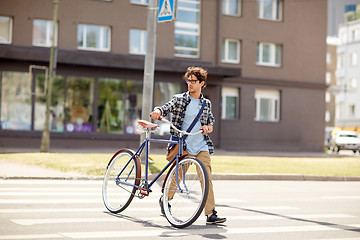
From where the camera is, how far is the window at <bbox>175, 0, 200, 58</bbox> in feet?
102

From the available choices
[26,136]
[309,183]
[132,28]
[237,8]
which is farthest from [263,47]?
[309,183]

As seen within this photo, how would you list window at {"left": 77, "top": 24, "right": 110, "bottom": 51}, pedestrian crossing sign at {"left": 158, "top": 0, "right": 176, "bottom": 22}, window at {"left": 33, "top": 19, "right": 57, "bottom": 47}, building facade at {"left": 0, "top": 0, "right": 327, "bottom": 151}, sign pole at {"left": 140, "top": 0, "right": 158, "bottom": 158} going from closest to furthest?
1. pedestrian crossing sign at {"left": 158, "top": 0, "right": 176, "bottom": 22}
2. sign pole at {"left": 140, "top": 0, "right": 158, "bottom": 158}
3. building facade at {"left": 0, "top": 0, "right": 327, "bottom": 151}
4. window at {"left": 33, "top": 19, "right": 57, "bottom": 47}
5. window at {"left": 77, "top": 24, "right": 110, "bottom": 51}

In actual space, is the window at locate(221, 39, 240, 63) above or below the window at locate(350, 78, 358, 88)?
below

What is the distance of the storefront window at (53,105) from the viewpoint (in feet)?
90.6

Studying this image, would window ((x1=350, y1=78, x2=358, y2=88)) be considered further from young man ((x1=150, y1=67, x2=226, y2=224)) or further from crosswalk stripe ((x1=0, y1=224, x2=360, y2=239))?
young man ((x1=150, y1=67, x2=226, y2=224))

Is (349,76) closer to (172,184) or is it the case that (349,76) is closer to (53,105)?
(53,105)

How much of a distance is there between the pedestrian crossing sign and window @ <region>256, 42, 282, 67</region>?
20.7 meters

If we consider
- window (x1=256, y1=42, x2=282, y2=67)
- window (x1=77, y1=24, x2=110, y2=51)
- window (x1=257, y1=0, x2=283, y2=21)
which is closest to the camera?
window (x1=77, y1=24, x2=110, y2=51)

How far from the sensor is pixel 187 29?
31266 mm

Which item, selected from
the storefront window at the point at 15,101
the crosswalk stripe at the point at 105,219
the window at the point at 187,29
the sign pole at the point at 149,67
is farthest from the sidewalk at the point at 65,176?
the window at the point at 187,29

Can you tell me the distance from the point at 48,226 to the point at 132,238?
1143 millimetres

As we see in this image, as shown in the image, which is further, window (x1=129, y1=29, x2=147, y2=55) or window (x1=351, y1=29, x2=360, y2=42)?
window (x1=351, y1=29, x2=360, y2=42)

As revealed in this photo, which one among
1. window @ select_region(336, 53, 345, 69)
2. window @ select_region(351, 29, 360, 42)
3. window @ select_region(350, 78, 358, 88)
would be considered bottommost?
window @ select_region(350, 78, 358, 88)

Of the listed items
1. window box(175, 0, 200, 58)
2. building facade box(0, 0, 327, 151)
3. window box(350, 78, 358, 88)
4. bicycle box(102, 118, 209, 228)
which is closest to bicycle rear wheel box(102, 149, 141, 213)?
bicycle box(102, 118, 209, 228)
